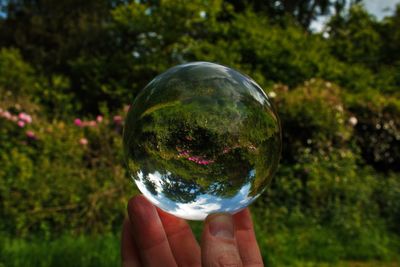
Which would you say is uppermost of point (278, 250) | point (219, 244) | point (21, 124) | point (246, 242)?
point (219, 244)

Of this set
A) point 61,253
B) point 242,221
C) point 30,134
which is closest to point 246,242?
point 242,221

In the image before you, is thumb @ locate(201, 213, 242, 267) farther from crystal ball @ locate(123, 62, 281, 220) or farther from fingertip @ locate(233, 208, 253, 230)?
fingertip @ locate(233, 208, 253, 230)

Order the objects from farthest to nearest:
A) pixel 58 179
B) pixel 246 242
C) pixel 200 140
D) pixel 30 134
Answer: pixel 30 134 < pixel 58 179 < pixel 246 242 < pixel 200 140

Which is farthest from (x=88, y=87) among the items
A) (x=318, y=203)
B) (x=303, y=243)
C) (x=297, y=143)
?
(x=303, y=243)

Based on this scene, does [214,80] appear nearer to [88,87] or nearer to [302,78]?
[302,78]

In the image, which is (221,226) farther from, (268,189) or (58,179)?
(268,189)

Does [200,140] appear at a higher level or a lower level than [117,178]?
higher

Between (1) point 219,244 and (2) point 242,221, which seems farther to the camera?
(2) point 242,221

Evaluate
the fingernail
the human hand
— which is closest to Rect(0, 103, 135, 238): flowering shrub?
the human hand
